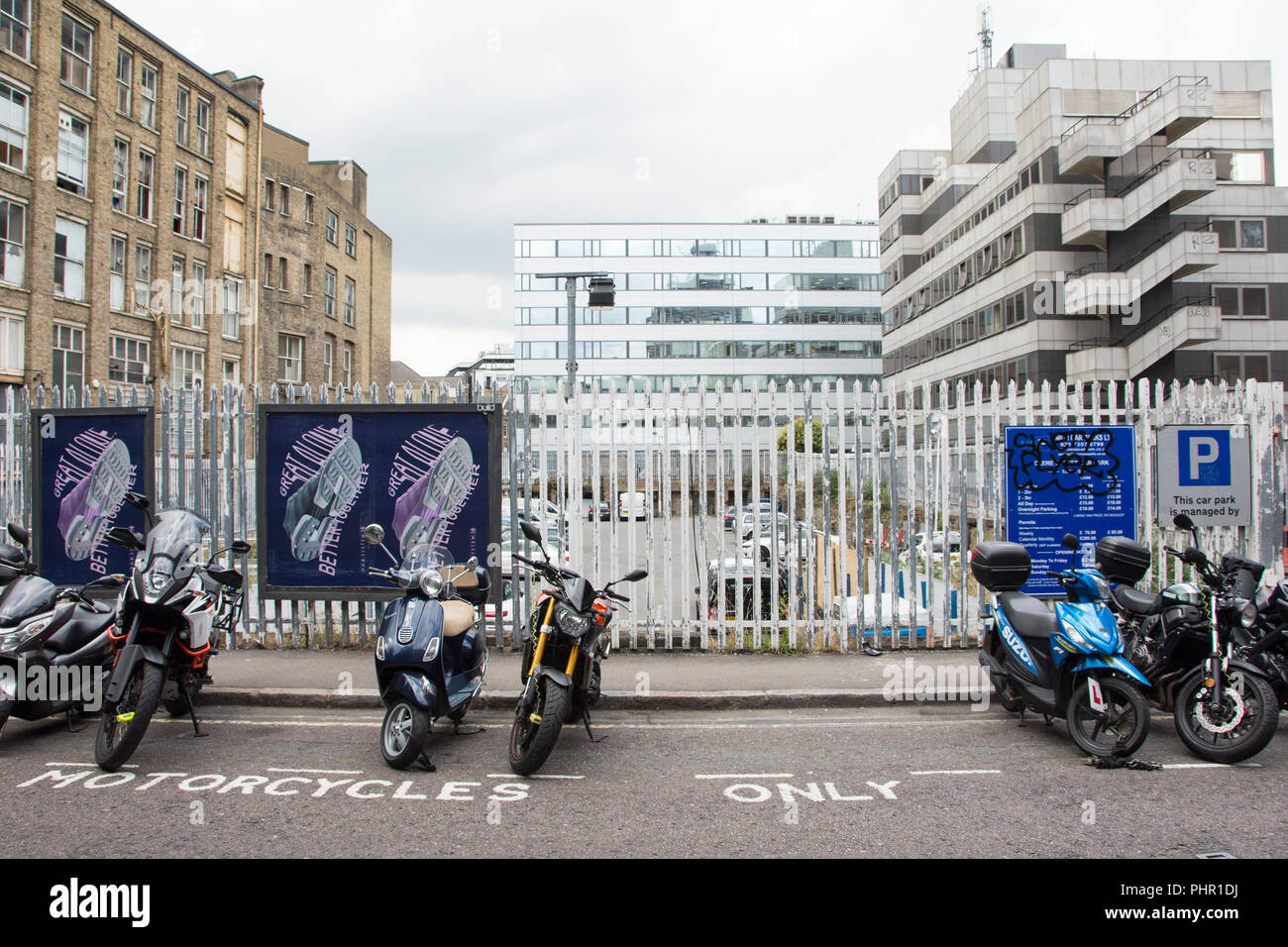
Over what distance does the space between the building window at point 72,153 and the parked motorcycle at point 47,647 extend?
26666mm

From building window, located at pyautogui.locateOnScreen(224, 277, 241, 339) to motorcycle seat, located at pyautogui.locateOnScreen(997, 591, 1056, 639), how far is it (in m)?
35.6

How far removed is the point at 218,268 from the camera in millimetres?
34438

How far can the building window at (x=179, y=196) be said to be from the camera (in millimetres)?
32031

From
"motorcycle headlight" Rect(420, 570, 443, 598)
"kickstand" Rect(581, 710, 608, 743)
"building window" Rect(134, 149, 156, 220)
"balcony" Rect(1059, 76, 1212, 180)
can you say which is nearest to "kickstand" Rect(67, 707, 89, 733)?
"motorcycle headlight" Rect(420, 570, 443, 598)

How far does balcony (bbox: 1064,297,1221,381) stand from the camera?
3425 cm

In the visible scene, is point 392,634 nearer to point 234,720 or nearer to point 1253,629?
point 234,720

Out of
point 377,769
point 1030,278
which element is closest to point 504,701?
point 377,769

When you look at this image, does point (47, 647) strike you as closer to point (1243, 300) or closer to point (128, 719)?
point (128, 719)

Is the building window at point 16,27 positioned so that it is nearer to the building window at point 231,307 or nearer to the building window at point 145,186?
the building window at point 145,186

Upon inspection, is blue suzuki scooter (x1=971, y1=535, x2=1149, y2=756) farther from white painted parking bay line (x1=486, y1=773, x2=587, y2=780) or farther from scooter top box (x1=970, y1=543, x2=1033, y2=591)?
white painted parking bay line (x1=486, y1=773, x2=587, y2=780)

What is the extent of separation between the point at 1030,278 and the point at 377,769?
4125 cm

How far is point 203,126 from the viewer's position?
33781 mm

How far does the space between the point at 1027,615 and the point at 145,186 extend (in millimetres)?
33934
